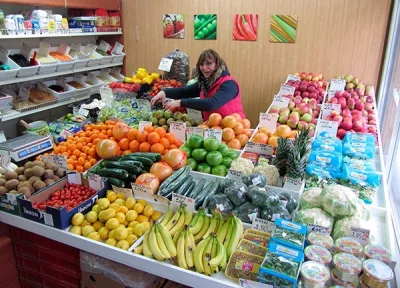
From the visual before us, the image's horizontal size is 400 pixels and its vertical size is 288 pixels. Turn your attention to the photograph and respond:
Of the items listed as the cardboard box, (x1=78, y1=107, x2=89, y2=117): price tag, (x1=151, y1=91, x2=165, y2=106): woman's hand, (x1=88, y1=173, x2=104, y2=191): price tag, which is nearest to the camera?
the cardboard box

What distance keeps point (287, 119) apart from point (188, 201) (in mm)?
1840

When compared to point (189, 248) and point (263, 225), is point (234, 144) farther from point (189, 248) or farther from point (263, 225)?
point (189, 248)

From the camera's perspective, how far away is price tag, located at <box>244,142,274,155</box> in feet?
8.18

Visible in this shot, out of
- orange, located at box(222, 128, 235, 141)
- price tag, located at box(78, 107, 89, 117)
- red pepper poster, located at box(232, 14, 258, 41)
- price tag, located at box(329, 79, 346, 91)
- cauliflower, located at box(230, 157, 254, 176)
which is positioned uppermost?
red pepper poster, located at box(232, 14, 258, 41)

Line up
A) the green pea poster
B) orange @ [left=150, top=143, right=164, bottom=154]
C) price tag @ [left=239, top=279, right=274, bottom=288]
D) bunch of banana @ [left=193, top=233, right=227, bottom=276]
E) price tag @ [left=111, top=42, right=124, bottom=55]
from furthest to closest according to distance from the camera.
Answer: price tag @ [left=111, top=42, right=124, bottom=55] < the green pea poster < orange @ [left=150, top=143, right=164, bottom=154] < bunch of banana @ [left=193, top=233, right=227, bottom=276] < price tag @ [left=239, top=279, right=274, bottom=288]

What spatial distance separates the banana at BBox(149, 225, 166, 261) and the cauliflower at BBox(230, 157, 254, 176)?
0.77 metres

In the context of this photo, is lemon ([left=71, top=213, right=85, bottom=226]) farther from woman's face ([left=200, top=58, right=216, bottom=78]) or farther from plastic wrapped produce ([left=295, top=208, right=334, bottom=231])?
woman's face ([left=200, top=58, right=216, bottom=78])

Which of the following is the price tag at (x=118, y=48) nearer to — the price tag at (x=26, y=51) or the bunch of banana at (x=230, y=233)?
the price tag at (x=26, y=51)

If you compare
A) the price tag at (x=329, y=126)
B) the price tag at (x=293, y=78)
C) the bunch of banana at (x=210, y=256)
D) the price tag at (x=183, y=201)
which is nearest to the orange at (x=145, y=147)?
the price tag at (x=183, y=201)

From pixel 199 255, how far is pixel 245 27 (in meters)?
4.44

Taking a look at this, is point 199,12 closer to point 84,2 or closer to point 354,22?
point 84,2

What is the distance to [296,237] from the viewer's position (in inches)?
61.4

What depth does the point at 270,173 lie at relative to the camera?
2176 mm

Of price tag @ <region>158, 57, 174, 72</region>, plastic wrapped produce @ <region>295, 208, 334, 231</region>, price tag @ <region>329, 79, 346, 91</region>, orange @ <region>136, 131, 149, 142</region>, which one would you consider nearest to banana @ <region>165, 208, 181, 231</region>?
plastic wrapped produce @ <region>295, 208, 334, 231</region>
